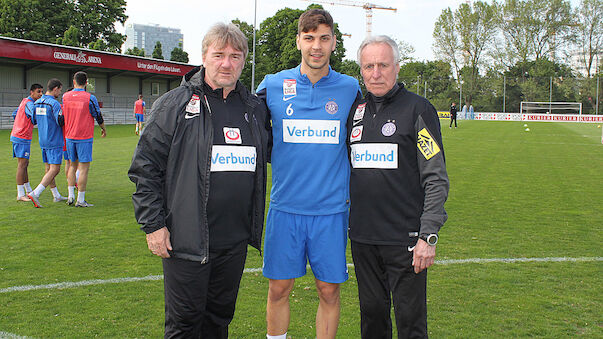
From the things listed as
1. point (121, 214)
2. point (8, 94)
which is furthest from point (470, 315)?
point (8, 94)

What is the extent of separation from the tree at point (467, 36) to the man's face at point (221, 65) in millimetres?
73372

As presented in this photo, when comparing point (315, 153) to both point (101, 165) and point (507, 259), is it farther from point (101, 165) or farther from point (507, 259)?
point (101, 165)

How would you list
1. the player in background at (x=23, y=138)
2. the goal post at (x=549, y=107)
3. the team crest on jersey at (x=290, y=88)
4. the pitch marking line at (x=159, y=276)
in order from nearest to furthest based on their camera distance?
the team crest on jersey at (x=290, y=88) → the pitch marking line at (x=159, y=276) → the player in background at (x=23, y=138) → the goal post at (x=549, y=107)

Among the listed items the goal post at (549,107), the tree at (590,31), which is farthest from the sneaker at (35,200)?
the tree at (590,31)

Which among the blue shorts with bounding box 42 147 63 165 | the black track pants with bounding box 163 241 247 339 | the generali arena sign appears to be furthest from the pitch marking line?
the generali arena sign

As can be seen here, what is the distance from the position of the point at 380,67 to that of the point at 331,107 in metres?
0.48

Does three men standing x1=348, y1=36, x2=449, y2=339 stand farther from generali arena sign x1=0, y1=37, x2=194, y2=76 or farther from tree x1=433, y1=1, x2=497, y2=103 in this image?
tree x1=433, y1=1, x2=497, y2=103

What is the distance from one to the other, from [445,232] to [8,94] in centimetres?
3220

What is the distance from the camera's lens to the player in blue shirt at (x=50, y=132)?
8797mm

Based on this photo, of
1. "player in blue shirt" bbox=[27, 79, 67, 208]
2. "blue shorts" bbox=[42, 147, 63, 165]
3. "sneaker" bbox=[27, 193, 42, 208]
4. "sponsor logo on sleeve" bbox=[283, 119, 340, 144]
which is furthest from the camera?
"blue shorts" bbox=[42, 147, 63, 165]

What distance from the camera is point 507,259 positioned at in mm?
5770

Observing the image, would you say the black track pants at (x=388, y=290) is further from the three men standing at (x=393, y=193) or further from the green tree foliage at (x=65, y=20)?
the green tree foliage at (x=65, y=20)

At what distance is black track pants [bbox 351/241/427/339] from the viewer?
2951 mm

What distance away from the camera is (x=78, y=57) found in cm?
3350
